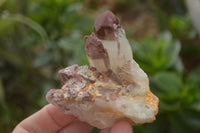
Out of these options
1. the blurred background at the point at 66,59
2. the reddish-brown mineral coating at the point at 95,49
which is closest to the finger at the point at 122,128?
the reddish-brown mineral coating at the point at 95,49

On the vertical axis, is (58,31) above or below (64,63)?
above

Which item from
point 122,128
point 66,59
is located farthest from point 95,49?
point 66,59

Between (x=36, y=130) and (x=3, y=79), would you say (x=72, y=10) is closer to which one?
(x=3, y=79)

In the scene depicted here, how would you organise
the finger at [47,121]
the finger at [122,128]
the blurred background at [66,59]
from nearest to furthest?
the finger at [122,128]
the finger at [47,121]
the blurred background at [66,59]

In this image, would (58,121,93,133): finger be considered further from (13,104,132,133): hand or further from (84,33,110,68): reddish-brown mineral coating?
(84,33,110,68): reddish-brown mineral coating

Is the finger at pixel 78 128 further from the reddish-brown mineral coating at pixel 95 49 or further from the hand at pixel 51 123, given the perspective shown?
the reddish-brown mineral coating at pixel 95 49

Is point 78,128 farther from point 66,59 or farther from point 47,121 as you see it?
point 66,59

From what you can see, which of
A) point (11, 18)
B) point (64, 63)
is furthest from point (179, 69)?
point (11, 18)
